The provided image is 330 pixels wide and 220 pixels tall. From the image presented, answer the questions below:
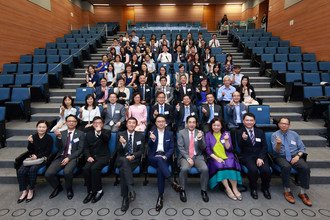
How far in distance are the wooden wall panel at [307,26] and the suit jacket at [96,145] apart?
6.07 meters

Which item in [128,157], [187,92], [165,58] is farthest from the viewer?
[165,58]

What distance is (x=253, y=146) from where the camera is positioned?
2967mm

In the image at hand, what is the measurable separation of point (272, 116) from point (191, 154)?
2253 millimetres

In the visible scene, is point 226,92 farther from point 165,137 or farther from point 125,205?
point 125,205

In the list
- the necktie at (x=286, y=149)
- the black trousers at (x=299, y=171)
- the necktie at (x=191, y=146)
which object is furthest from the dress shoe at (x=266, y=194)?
the necktie at (x=191, y=146)

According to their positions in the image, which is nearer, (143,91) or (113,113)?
(113,113)

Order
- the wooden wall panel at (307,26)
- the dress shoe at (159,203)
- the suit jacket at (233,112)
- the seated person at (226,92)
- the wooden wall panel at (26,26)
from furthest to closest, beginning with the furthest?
the wooden wall panel at (26,26) < the wooden wall panel at (307,26) < the seated person at (226,92) < the suit jacket at (233,112) < the dress shoe at (159,203)

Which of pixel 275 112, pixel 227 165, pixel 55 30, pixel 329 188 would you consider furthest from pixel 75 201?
pixel 55 30

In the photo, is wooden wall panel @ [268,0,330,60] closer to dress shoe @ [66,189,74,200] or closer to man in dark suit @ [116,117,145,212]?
man in dark suit @ [116,117,145,212]

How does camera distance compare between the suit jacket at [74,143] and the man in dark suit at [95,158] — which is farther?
the suit jacket at [74,143]

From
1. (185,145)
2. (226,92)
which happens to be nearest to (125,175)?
(185,145)

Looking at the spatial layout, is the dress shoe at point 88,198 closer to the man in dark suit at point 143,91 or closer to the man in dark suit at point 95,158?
the man in dark suit at point 95,158

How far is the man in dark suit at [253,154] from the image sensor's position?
2775 mm

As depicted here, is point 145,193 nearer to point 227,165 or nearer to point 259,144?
point 227,165
